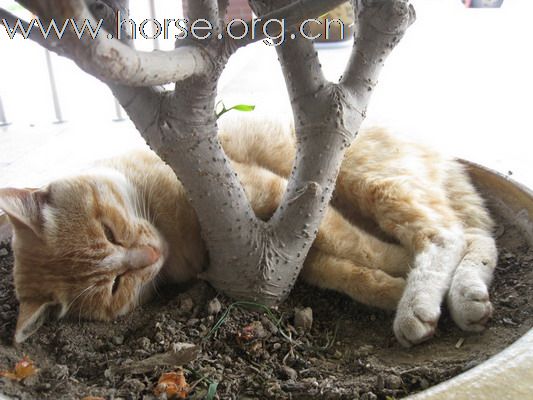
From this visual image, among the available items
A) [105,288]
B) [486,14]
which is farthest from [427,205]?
[486,14]

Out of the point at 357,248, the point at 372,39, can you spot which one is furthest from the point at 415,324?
the point at 372,39

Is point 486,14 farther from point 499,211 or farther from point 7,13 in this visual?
point 7,13

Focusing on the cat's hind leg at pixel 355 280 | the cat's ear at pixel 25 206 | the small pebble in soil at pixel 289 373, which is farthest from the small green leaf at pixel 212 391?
the cat's ear at pixel 25 206

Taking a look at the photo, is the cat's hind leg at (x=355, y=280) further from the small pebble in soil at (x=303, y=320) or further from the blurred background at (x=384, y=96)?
the blurred background at (x=384, y=96)

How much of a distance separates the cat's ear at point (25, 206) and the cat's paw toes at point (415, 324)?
0.85 meters

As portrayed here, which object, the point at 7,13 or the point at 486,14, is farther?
the point at 486,14

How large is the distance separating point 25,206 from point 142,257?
0.30 m

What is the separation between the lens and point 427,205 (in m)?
1.47

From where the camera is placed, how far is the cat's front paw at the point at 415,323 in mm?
1081

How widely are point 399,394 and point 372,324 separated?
362 mm

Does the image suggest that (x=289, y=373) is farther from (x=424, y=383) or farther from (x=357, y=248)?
(x=357, y=248)

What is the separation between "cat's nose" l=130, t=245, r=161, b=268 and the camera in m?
1.26

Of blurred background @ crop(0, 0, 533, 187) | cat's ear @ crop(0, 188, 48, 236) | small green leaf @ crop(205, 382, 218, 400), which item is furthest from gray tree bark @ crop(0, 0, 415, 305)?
blurred background @ crop(0, 0, 533, 187)

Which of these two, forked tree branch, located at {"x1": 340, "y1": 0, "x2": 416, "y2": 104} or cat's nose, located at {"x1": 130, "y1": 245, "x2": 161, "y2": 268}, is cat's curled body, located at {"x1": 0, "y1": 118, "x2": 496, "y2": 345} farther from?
forked tree branch, located at {"x1": 340, "y1": 0, "x2": 416, "y2": 104}
